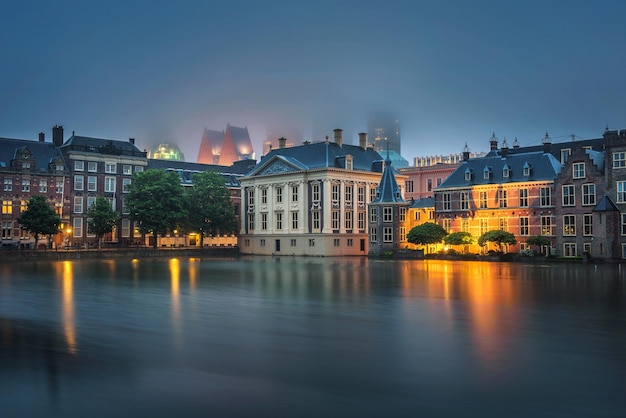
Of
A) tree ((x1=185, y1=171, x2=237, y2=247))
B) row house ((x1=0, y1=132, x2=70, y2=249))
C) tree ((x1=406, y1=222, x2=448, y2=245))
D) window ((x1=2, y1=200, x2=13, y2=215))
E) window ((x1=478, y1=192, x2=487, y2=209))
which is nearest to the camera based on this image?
tree ((x1=406, y1=222, x2=448, y2=245))

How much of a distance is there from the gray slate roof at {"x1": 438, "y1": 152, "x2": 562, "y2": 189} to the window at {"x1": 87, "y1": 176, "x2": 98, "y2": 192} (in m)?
59.9

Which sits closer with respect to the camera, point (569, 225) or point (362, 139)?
point (569, 225)

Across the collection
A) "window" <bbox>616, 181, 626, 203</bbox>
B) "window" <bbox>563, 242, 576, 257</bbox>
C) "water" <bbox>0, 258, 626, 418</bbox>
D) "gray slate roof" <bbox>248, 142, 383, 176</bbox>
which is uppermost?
"gray slate roof" <bbox>248, 142, 383, 176</bbox>

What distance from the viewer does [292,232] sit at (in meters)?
110

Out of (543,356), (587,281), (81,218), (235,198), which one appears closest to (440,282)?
(587,281)

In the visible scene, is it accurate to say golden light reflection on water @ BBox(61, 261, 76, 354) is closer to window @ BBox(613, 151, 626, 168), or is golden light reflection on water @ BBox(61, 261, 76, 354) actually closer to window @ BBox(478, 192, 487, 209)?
window @ BBox(478, 192, 487, 209)

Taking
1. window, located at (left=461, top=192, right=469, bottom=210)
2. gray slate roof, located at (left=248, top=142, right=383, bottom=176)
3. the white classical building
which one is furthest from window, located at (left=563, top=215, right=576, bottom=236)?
gray slate roof, located at (left=248, top=142, right=383, bottom=176)

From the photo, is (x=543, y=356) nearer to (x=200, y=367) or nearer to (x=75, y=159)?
(x=200, y=367)

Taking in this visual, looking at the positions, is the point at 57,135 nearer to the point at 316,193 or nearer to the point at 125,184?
the point at 125,184

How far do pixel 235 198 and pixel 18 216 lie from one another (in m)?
44.1

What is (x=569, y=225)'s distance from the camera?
7844cm

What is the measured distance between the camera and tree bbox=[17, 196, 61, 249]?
96.5m

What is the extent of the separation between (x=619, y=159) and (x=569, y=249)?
1179cm

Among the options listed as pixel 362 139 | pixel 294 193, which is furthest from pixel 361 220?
pixel 362 139
